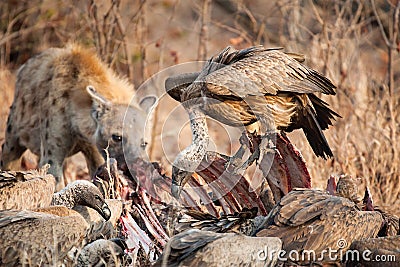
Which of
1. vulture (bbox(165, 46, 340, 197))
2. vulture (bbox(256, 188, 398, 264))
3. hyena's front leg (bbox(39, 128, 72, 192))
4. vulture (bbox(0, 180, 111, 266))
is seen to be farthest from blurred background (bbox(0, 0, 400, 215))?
vulture (bbox(0, 180, 111, 266))

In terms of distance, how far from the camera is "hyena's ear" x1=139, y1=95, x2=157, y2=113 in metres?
7.59

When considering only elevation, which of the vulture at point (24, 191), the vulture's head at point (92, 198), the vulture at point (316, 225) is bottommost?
the vulture at point (316, 225)

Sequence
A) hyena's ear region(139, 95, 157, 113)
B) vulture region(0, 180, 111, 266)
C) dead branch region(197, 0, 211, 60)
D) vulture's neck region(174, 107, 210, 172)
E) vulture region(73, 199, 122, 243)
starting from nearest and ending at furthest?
vulture region(0, 180, 111, 266), vulture region(73, 199, 122, 243), vulture's neck region(174, 107, 210, 172), hyena's ear region(139, 95, 157, 113), dead branch region(197, 0, 211, 60)

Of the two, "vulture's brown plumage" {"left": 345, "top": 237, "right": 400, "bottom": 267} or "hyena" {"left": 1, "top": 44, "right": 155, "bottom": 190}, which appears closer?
"vulture's brown plumage" {"left": 345, "top": 237, "right": 400, "bottom": 267}

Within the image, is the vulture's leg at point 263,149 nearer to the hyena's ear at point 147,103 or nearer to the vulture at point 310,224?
the vulture at point 310,224

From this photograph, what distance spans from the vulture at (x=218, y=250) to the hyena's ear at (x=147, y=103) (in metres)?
3.87

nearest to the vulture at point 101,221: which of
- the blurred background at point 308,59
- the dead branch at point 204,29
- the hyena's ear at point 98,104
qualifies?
the blurred background at point 308,59

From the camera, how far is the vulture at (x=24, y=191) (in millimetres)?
4555

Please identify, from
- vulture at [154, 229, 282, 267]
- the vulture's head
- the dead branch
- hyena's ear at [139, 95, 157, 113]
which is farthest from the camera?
the dead branch

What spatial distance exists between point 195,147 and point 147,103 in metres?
3.06

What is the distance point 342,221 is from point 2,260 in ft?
5.58

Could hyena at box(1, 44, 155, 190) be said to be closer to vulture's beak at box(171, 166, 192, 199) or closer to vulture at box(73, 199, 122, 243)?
vulture at box(73, 199, 122, 243)

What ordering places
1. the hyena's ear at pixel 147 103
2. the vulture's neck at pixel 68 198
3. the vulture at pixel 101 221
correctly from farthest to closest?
the hyena's ear at pixel 147 103 < the vulture's neck at pixel 68 198 < the vulture at pixel 101 221

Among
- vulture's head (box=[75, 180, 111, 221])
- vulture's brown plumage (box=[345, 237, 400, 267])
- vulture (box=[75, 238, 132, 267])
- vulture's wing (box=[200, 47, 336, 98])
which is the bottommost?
vulture's brown plumage (box=[345, 237, 400, 267])
